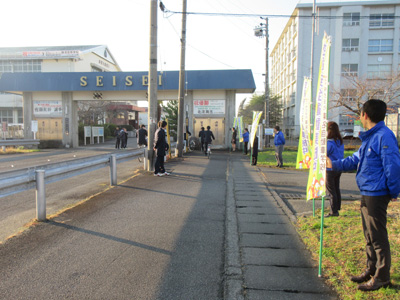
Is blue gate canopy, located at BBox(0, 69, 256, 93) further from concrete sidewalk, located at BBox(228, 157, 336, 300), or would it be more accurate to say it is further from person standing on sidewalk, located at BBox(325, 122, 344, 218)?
person standing on sidewalk, located at BBox(325, 122, 344, 218)

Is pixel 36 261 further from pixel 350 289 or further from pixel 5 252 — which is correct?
pixel 350 289

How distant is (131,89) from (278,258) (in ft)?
69.8

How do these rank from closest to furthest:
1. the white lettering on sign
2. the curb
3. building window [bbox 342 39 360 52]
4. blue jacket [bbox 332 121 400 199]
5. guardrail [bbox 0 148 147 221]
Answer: blue jacket [bbox 332 121 400 199] → guardrail [bbox 0 148 147 221] → the curb → the white lettering on sign → building window [bbox 342 39 360 52]

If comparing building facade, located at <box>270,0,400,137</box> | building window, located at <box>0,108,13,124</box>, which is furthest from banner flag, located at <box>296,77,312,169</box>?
building window, located at <box>0,108,13,124</box>

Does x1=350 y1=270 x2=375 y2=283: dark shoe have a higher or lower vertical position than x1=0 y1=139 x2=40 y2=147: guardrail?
lower

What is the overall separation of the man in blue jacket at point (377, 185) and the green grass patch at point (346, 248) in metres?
0.12

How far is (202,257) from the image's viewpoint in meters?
3.88

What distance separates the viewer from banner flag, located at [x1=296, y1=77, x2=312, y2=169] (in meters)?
6.62

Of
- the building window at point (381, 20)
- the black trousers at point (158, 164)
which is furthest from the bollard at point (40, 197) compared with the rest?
the building window at point (381, 20)

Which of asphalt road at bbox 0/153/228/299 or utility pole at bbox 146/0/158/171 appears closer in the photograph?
asphalt road at bbox 0/153/228/299

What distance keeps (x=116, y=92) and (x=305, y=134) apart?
20.7 metres

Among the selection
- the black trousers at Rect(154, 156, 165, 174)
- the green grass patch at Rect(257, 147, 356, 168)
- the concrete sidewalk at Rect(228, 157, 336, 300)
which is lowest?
the concrete sidewalk at Rect(228, 157, 336, 300)

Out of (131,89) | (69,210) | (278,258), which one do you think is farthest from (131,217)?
(131,89)

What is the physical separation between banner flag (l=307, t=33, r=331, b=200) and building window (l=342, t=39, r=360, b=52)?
43272 mm
